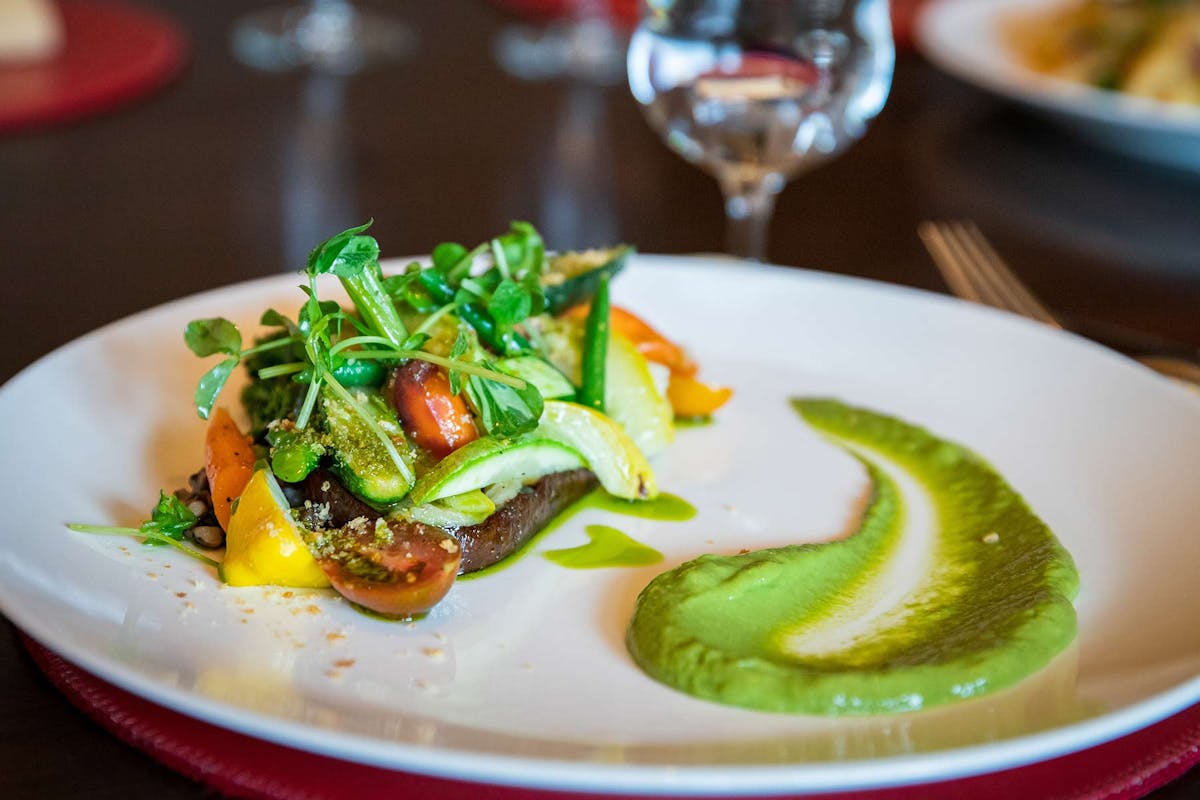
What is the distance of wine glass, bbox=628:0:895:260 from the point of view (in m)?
2.52

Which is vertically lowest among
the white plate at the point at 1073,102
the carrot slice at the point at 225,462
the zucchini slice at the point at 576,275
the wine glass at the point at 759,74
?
the carrot slice at the point at 225,462

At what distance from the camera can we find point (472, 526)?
5.68ft

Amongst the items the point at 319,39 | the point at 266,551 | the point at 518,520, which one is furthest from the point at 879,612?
the point at 319,39

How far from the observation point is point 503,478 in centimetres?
183

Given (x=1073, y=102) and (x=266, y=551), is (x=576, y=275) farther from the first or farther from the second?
(x=1073, y=102)

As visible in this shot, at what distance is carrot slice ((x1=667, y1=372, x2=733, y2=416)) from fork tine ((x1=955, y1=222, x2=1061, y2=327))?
72cm

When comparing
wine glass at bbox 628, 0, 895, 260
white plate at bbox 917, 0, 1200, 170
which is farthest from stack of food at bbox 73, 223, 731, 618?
white plate at bbox 917, 0, 1200, 170

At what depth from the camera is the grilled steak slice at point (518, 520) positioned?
1719 mm

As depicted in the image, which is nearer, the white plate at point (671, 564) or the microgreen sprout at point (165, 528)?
the white plate at point (671, 564)

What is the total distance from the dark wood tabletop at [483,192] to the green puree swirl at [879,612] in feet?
3.66

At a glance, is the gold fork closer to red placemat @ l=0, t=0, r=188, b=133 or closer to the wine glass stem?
the wine glass stem

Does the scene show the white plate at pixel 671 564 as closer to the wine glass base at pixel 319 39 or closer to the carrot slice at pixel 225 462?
the carrot slice at pixel 225 462

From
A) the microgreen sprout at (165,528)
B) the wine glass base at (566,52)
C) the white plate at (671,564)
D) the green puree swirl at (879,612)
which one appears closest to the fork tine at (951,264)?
the white plate at (671,564)

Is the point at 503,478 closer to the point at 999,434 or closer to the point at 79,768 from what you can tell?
the point at 79,768
